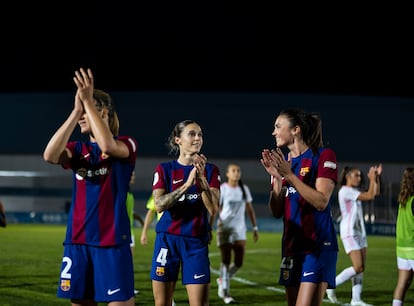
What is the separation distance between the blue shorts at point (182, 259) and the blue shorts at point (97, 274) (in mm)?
1810

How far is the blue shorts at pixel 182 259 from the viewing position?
23.6 feet

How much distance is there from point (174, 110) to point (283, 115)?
43.9 m

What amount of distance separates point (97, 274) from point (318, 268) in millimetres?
A: 1908

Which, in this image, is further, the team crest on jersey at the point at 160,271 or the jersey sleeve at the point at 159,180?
the jersey sleeve at the point at 159,180

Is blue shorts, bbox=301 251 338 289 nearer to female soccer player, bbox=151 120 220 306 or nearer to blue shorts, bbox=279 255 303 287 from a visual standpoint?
blue shorts, bbox=279 255 303 287

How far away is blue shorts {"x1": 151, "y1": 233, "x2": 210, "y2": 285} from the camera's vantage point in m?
7.19

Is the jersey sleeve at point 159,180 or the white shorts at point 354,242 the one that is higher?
the jersey sleeve at point 159,180

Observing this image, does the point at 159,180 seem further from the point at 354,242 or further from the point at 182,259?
the point at 354,242

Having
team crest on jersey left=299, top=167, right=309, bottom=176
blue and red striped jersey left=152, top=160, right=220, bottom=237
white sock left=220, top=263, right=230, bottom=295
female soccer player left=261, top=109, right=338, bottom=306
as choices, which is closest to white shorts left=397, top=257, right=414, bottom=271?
white sock left=220, top=263, right=230, bottom=295

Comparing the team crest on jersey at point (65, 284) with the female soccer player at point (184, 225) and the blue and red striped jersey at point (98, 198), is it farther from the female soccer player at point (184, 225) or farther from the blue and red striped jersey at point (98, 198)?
the female soccer player at point (184, 225)

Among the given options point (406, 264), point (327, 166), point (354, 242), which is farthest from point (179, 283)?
point (327, 166)

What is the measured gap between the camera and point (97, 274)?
5336 mm

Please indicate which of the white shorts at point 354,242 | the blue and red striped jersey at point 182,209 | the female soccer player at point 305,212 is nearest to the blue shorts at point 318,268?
the female soccer player at point 305,212

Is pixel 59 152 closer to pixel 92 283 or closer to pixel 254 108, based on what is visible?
pixel 92 283
